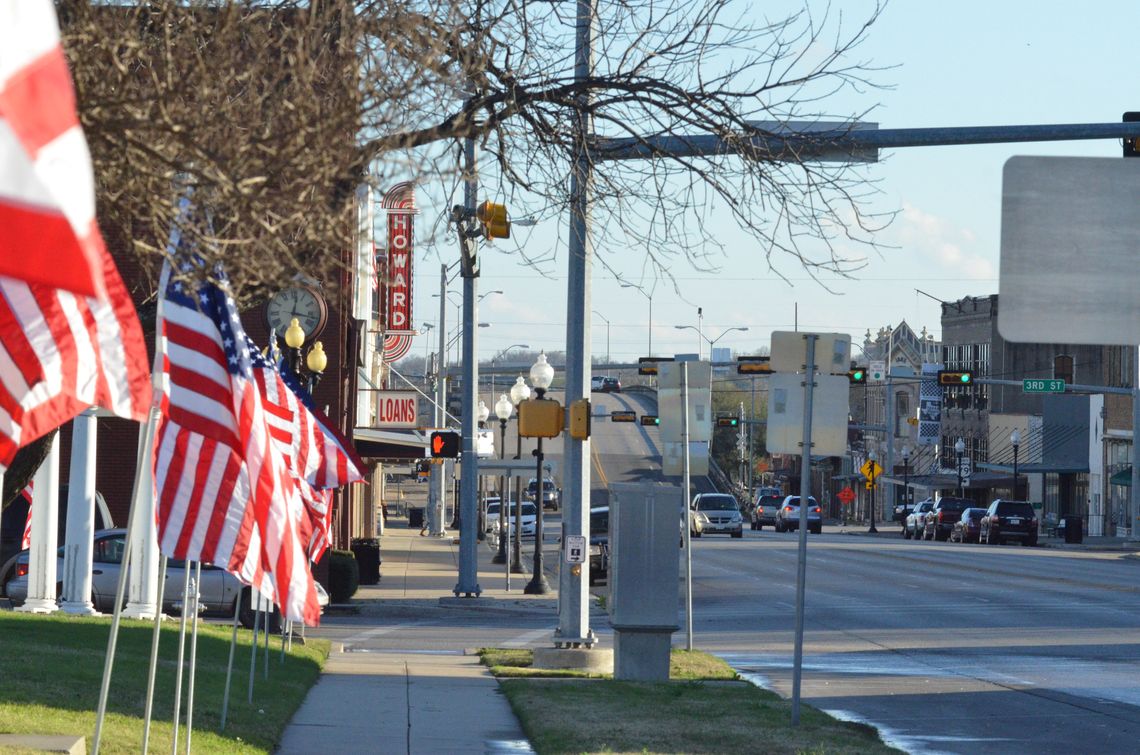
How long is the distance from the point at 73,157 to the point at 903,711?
13.0 meters

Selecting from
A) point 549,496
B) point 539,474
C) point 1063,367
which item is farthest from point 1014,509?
point 539,474

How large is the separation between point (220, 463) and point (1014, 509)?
187ft

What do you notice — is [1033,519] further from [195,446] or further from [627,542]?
[195,446]

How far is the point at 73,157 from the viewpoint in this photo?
13.1 feet

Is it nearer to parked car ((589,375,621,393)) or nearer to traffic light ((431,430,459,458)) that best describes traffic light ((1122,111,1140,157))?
traffic light ((431,430,459,458))

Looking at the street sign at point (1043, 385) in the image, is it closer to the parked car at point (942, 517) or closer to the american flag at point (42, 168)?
the parked car at point (942, 517)

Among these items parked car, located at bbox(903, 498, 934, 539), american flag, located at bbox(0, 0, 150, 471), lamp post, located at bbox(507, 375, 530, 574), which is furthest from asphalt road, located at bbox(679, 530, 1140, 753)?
parked car, located at bbox(903, 498, 934, 539)

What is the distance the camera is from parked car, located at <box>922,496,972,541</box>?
70375mm

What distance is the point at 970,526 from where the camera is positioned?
6594 cm

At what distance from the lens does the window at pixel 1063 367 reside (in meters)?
85.7

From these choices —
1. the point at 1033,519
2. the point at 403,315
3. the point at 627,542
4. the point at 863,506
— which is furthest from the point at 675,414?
the point at 863,506

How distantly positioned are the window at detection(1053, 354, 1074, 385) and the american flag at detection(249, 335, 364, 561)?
73856 mm

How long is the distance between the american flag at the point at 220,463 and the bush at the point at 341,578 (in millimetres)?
18356

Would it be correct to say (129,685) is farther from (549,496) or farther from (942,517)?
(549,496)
